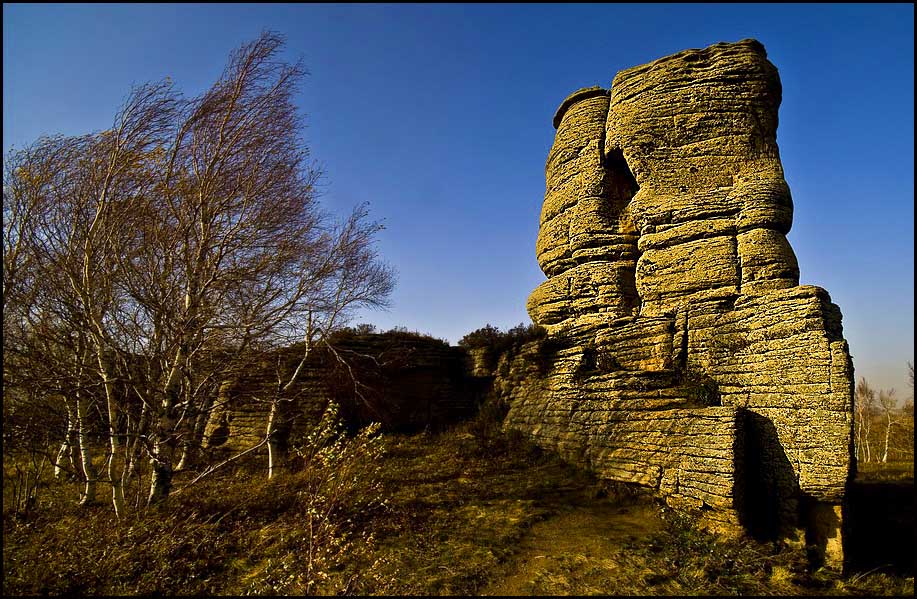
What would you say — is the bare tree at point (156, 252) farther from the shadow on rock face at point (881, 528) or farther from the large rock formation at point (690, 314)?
the shadow on rock face at point (881, 528)

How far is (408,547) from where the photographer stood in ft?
25.5

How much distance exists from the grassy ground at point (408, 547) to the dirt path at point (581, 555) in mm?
25

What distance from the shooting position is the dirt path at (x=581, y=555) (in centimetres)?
655

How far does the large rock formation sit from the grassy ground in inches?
38.4

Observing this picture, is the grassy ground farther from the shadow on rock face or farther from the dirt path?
the shadow on rock face

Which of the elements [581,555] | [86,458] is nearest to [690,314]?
[581,555]

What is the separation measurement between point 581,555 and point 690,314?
625 centimetres

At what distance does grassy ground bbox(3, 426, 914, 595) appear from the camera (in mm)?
6730

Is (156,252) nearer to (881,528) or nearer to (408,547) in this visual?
→ (408,547)

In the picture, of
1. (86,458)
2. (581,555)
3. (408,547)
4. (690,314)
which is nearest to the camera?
(581,555)

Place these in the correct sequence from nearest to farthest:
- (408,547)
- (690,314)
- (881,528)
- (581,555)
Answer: (581,555) → (408,547) → (881,528) → (690,314)

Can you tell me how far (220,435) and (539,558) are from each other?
39.8ft

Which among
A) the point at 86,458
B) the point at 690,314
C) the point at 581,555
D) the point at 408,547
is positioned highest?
the point at 690,314

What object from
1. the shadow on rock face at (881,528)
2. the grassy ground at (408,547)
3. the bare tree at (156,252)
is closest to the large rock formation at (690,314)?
the grassy ground at (408,547)
